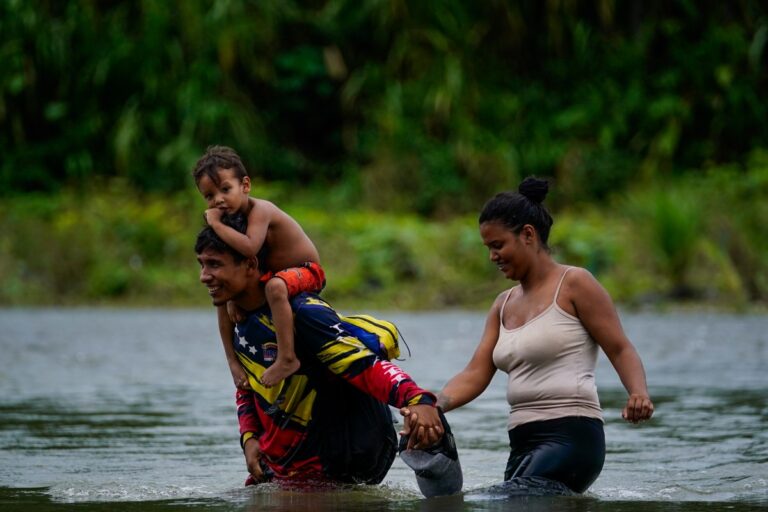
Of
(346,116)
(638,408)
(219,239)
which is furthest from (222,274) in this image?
(346,116)

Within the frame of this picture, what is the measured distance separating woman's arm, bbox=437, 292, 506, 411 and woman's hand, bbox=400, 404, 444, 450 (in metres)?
0.41

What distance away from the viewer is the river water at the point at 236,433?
5.74m

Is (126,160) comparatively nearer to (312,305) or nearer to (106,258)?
(106,258)

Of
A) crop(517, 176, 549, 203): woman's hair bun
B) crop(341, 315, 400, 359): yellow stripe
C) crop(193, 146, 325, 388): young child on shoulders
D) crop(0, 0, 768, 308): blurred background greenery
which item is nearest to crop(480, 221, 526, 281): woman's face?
crop(517, 176, 549, 203): woman's hair bun

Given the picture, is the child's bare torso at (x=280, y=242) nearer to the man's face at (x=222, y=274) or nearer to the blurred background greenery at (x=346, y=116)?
the man's face at (x=222, y=274)

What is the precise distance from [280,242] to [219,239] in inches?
13.7

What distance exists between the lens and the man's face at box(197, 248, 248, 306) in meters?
5.70

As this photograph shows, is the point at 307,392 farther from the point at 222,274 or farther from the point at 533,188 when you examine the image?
the point at 533,188

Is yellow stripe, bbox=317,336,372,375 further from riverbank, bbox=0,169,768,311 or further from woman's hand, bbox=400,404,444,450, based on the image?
riverbank, bbox=0,169,768,311

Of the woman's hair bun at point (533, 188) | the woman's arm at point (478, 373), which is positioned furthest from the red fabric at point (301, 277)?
the woman's hair bun at point (533, 188)

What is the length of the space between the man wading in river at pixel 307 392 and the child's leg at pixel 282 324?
0.08 metres

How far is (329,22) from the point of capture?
82.8ft

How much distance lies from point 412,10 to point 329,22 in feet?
6.58

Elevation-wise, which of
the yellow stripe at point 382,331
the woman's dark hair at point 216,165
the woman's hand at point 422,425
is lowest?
the woman's hand at point 422,425
